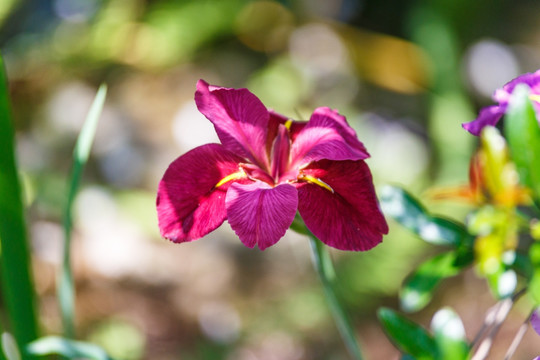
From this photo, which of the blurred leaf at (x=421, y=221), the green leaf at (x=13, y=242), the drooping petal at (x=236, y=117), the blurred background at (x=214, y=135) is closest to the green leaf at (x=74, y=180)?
the green leaf at (x=13, y=242)

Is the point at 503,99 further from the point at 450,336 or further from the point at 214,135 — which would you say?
the point at 214,135

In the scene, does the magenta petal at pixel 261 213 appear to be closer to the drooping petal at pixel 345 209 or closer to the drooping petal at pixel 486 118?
the drooping petal at pixel 345 209

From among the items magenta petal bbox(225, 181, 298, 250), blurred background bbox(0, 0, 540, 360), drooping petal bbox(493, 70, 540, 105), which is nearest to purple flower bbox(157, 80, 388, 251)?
magenta petal bbox(225, 181, 298, 250)

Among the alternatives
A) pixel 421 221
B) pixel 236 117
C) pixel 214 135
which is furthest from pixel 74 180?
pixel 214 135

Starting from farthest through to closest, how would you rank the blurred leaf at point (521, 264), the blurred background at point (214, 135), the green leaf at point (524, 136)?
the blurred background at point (214, 135), the blurred leaf at point (521, 264), the green leaf at point (524, 136)

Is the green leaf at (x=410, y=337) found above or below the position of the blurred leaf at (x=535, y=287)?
A: below

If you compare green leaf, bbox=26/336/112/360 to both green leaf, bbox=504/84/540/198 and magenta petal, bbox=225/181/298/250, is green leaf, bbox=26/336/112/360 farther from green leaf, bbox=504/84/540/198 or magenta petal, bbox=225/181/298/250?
green leaf, bbox=504/84/540/198

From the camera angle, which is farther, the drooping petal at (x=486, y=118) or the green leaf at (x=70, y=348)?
the green leaf at (x=70, y=348)

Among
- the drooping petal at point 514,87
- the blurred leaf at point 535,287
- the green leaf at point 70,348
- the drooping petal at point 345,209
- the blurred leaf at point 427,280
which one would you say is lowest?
the green leaf at point 70,348
